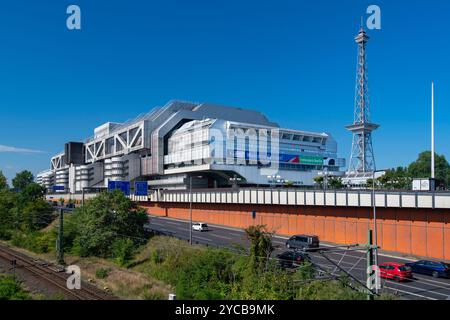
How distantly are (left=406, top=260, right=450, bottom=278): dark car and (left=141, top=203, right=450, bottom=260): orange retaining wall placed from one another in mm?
6599

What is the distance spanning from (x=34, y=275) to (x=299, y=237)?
27.5 metres

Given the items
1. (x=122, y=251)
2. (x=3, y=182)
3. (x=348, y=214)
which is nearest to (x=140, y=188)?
(x=122, y=251)

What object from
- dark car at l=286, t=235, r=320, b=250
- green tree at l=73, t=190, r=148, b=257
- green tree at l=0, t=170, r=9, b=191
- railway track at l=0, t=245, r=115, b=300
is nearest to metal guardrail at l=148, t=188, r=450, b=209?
dark car at l=286, t=235, r=320, b=250

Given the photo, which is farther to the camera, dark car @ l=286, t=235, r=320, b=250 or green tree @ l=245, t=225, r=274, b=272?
dark car @ l=286, t=235, r=320, b=250

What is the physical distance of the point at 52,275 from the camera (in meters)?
37.2

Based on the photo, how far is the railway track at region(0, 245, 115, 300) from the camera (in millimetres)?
29984

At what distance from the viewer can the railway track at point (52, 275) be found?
2998cm

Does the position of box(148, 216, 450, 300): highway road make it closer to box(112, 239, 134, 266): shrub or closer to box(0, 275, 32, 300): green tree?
box(112, 239, 134, 266): shrub

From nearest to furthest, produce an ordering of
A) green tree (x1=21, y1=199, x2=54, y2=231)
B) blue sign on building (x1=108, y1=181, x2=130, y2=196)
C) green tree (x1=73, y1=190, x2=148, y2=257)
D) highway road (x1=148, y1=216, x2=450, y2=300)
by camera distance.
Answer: highway road (x1=148, y1=216, x2=450, y2=300) < green tree (x1=73, y1=190, x2=148, y2=257) < blue sign on building (x1=108, y1=181, x2=130, y2=196) < green tree (x1=21, y1=199, x2=54, y2=231)

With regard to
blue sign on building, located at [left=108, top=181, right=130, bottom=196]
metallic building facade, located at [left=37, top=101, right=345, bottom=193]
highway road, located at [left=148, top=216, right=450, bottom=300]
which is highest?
metallic building facade, located at [left=37, top=101, right=345, bottom=193]

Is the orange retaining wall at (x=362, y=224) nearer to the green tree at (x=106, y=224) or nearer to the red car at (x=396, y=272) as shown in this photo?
the red car at (x=396, y=272)

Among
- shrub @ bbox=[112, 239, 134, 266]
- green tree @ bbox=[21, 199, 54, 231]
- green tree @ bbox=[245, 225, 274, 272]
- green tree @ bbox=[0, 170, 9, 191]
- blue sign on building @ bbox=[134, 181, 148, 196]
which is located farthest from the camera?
green tree @ bbox=[0, 170, 9, 191]

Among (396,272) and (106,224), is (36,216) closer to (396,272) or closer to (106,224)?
(106,224)

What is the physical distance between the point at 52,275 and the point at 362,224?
33476mm
